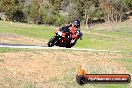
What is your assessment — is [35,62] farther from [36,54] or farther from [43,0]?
[43,0]

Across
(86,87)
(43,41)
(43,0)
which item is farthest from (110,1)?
(86,87)

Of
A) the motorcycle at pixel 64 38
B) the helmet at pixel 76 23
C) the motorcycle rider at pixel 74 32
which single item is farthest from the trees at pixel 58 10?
the helmet at pixel 76 23

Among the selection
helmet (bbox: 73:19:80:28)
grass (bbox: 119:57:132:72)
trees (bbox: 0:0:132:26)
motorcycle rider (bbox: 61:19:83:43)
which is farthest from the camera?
trees (bbox: 0:0:132:26)

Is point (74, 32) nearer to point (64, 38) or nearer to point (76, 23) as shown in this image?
point (64, 38)

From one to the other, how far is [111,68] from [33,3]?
80.5 m

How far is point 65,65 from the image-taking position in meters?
27.0

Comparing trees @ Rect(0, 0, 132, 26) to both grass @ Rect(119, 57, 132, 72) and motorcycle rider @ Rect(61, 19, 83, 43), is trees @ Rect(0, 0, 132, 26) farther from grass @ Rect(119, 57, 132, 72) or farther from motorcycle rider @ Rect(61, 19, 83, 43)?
motorcycle rider @ Rect(61, 19, 83, 43)

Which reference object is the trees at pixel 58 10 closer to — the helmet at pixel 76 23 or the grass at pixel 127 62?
the grass at pixel 127 62

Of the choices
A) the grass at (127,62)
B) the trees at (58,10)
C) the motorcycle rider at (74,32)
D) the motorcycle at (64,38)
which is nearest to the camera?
the motorcycle rider at (74,32)

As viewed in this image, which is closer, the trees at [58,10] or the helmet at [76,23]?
the helmet at [76,23]

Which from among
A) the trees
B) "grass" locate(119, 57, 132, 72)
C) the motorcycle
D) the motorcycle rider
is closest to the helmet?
the motorcycle rider

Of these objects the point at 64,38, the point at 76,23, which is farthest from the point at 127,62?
the point at 76,23

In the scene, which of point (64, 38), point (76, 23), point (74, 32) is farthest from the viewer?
point (64, 38)

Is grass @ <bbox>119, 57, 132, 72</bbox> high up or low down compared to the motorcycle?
down
